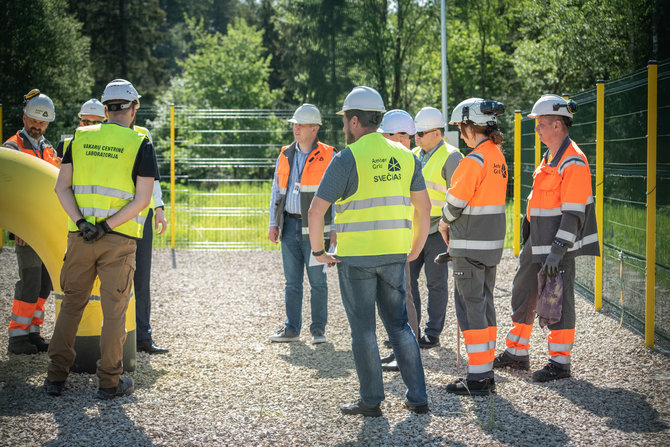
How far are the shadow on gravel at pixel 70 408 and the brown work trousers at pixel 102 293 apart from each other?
0.21 m

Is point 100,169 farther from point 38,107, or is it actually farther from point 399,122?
point 399,122

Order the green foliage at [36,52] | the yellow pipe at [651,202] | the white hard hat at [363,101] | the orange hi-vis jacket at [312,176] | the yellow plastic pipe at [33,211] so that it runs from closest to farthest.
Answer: the white hard hat at [363,101] < the yellow plastic pipe at [33,211] < the yellow pipe at [651,202] < the orange hi-vis jacket at [312,176] < the green foliage at [36,52]

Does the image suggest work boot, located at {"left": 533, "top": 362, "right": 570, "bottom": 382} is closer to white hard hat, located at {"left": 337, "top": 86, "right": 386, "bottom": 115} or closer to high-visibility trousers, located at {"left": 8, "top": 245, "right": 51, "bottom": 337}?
white hard hat, located at {"left": 337, "top": 86, "right": 386, "bottom": 115}

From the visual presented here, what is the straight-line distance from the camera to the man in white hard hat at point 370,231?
4.60m

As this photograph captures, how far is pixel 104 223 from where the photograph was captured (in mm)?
4941

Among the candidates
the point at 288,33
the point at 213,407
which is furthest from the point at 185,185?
the point at 288,33

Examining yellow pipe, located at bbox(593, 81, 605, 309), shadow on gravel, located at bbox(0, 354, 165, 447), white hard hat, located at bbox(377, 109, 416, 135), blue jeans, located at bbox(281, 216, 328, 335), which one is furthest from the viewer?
yellow pipe, located at bbox(593, 81, 605, 309)

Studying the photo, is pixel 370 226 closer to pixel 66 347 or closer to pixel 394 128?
pixel 394 128

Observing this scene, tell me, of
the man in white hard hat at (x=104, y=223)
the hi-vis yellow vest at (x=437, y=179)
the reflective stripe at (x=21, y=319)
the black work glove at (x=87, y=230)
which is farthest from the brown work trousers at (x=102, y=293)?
the hi-vis yellow vest at (x=437, y=179)

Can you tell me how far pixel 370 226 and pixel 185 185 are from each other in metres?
→ 9.64

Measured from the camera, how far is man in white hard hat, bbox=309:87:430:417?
4.60 m

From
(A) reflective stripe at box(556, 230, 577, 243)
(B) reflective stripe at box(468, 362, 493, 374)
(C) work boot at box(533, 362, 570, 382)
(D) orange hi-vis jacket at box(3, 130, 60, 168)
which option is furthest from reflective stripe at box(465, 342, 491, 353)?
(D) orange hi-vis jacket at box(3, 130, 60, 168)

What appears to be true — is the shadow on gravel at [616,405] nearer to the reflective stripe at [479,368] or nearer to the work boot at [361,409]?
the reflective stripe at [479,368]

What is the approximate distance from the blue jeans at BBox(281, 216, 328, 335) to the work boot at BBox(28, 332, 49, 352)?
2301mm
